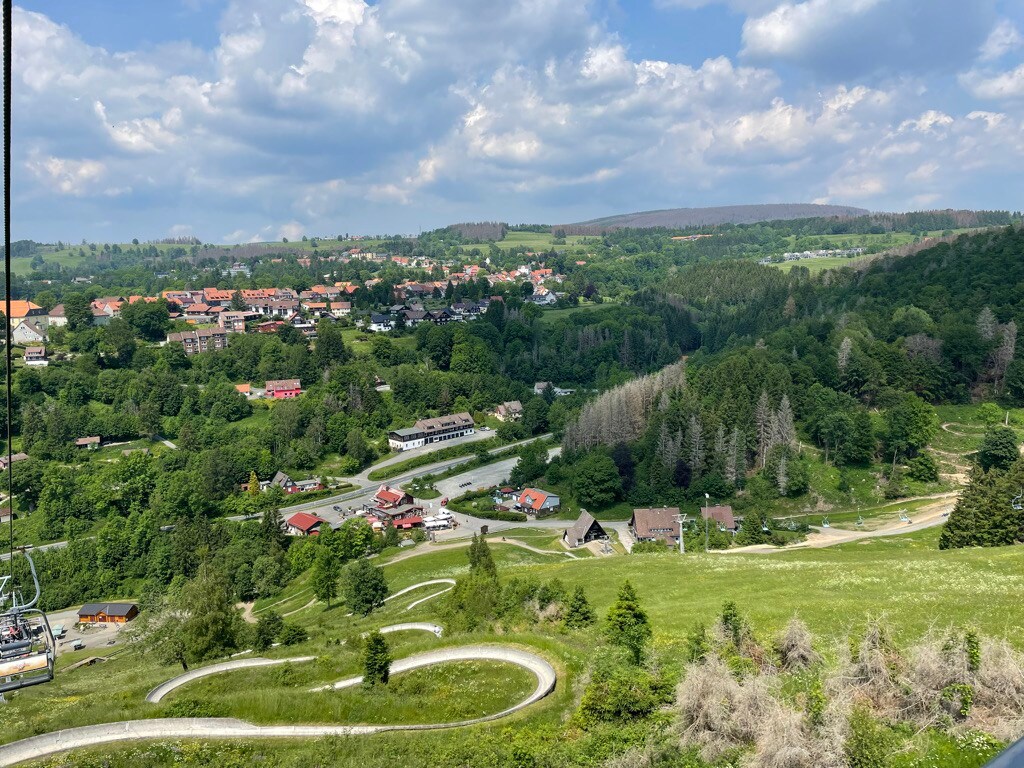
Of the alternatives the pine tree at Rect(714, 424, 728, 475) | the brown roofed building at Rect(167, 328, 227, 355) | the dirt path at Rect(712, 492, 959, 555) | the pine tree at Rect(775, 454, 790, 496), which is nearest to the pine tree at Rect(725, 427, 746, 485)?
the pine tree at Rect(714, 424, 728, 475)

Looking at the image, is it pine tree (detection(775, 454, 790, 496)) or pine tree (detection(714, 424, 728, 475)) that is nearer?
pine tree (detection(775, 454, 790, 496))

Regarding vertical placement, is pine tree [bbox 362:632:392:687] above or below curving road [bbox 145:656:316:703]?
above

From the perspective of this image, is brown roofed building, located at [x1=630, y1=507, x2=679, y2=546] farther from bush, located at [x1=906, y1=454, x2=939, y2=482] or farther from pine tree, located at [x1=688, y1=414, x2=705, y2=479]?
bush, located at [x1=906, y1=454, x2=939, y2=482]

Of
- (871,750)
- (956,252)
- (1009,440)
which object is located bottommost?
(1009,440)

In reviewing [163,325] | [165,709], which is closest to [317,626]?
[165,709]

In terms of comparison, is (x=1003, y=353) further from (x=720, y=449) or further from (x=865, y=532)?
(x=865, y=532)

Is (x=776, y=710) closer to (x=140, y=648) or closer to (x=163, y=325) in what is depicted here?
(x=140, y=648)
